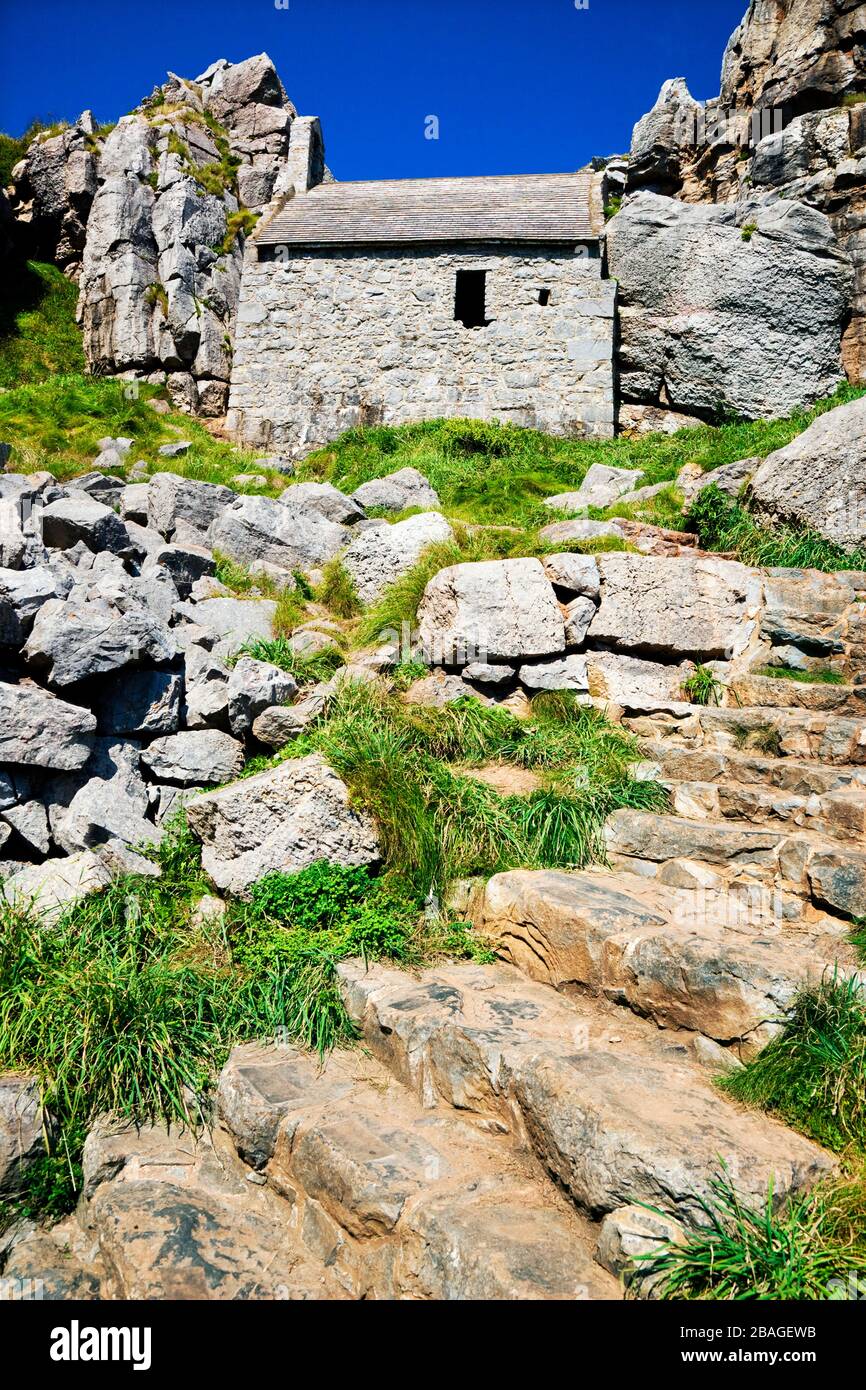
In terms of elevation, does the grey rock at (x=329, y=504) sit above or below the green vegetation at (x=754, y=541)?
above

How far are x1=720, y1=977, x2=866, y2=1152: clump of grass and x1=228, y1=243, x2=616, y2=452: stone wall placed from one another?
39.6ft

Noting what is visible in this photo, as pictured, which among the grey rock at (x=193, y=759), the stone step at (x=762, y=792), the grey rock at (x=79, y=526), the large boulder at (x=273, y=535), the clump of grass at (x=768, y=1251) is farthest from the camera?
the large boulder at (x=273, y=535)

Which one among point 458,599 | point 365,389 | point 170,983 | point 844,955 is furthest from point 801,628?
point 365,389

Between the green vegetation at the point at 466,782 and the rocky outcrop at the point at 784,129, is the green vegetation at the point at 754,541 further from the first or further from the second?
the rocky outcrop at the point at 784,129

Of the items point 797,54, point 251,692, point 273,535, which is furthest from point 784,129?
point 251,692

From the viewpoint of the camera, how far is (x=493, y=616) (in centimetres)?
661

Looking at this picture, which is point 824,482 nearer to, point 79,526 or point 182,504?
point 182,504

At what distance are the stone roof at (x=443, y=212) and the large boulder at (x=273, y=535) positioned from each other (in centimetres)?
857

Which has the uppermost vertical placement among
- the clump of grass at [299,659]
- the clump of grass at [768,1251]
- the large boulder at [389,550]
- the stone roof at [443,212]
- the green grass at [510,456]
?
the stone roof at [443,212]

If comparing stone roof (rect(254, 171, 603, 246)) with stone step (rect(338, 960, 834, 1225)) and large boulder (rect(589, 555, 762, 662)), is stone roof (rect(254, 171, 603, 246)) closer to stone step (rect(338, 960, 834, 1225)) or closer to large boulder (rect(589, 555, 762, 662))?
large boulder (rect(589, 555, 762, 662))

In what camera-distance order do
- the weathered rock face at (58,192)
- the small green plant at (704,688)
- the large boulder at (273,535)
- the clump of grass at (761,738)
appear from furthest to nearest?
the weathered rock face at (58,192), the large boulder at (273,535), the small green plant at (704,688), the clump of grass at (761,738)

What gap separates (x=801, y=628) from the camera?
631 cm

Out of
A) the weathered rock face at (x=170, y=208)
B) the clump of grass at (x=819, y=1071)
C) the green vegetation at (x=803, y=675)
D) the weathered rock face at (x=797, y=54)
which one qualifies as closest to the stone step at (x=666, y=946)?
the clump of grass at (x=819, y=1071)

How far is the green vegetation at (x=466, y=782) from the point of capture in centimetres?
484
